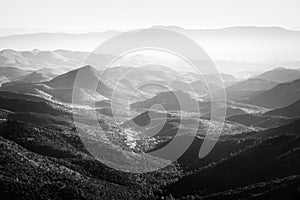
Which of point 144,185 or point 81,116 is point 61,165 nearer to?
point 144,185

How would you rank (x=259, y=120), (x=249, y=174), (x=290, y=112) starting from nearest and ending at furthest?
(x=249, y=174) → (x=259, y=120) → (x=290, y=112)

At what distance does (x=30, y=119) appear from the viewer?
127562mm

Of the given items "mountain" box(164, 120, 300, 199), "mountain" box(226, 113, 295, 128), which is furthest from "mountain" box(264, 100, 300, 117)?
"mountain" box(164, 120, 300, 199)

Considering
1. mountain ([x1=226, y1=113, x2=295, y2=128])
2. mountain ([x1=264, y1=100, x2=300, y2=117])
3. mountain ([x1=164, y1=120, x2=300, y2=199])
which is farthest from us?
mountain ([x1=264, y1=100, x2=300, y2=117])

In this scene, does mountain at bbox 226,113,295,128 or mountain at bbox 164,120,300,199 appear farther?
mountain at bbox 226,113,295,128

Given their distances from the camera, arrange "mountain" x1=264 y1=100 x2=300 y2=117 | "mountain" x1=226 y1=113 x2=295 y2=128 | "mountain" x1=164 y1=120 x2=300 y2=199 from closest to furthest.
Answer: "mountain" x1=164 y1=120 x2=300 y2=199, "mountain" x1=226 y1=113 x2=295 y2=128, "mountain" x1=264 y1=100 x2=300 y2=117

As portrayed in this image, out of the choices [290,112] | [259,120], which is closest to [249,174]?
[259,120]

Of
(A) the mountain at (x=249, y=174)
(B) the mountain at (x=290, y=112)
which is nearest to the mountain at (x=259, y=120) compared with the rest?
(B) the mountain at (x=290, y=112)

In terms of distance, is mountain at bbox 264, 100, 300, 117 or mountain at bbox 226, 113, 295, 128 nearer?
mountain at bbox 226, 113, 295, 128

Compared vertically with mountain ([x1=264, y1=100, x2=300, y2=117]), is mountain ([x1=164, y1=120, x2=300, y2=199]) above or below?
above

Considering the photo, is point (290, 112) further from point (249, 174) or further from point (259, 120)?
point (249, 174)

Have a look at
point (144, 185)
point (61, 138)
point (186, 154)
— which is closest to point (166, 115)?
point (186, 154)

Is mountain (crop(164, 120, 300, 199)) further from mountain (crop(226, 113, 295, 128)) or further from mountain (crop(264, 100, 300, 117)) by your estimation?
mountain (crop(264, 100, 300, 117))

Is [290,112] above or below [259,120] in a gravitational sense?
above
